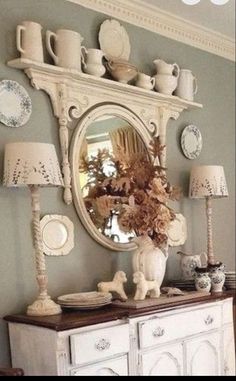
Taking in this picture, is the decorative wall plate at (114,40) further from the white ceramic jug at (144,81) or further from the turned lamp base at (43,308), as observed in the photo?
the turned lamp base at (43,308)

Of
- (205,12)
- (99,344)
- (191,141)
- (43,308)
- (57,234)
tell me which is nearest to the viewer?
(99,344)

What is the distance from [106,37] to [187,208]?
4.01 feet

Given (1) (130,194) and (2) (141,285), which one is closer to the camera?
(2) (141,285)

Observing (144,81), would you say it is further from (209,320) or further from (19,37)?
(209,320)

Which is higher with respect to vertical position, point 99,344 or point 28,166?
point 28,166

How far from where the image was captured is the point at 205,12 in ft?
11.2

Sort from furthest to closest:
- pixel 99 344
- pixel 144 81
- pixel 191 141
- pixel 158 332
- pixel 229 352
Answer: pixel 191 141 < pixel 144 81 < pixel 229 352 < pixel 158 332 < pixel 99 344

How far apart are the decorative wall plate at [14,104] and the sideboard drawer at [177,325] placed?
44.4 inches

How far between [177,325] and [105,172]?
91cm

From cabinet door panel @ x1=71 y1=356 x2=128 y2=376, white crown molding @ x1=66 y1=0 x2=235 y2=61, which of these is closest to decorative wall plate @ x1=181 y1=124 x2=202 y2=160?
white crown molding @ x1=66 y1=0 x2=235 y2=61

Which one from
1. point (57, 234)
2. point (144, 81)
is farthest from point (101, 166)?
point (144, 81)

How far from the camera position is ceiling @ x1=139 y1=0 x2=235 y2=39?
324 centimetres

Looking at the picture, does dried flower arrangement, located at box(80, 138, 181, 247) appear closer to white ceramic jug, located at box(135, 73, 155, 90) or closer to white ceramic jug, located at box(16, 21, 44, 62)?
white ceramic jug, located at box(135, 73, 155, 90)

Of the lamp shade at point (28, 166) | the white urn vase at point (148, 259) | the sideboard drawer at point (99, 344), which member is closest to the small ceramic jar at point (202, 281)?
the white urn vase at point (148, 259)
